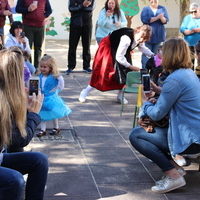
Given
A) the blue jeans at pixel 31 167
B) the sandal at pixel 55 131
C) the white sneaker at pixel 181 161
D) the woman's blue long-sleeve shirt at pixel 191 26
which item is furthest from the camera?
the woman's blue long-sleeve shirt at pixel 191 26

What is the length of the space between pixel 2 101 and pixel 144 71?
83.0 inches

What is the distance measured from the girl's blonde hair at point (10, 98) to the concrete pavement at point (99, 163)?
112cm

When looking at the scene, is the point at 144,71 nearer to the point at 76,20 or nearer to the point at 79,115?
the point at 79,115

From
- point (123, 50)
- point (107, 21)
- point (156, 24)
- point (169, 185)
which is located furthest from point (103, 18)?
point (169, 185)

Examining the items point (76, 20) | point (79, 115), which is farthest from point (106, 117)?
point (76, 20)

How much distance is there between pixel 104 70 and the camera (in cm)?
796

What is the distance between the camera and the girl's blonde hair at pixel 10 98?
3.35 meters

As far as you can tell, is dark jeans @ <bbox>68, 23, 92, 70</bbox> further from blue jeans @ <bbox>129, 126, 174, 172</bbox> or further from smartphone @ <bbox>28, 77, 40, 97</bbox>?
blue jeans @ <bbox>129, 126, 174, 172</bbox>

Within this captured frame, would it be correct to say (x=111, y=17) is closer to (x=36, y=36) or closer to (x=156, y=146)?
(x=36, y=36)

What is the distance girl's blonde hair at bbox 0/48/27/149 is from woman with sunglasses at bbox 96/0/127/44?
6.45m

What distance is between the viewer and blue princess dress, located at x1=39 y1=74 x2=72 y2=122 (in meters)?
6.14

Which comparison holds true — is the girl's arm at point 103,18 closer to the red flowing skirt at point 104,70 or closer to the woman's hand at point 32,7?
the woman's hand at point 32,7

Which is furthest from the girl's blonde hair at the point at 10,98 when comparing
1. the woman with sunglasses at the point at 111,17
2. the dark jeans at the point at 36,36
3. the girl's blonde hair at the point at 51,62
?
the dark jeans at the point at 36,36

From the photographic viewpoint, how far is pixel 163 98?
4293 millimetres
